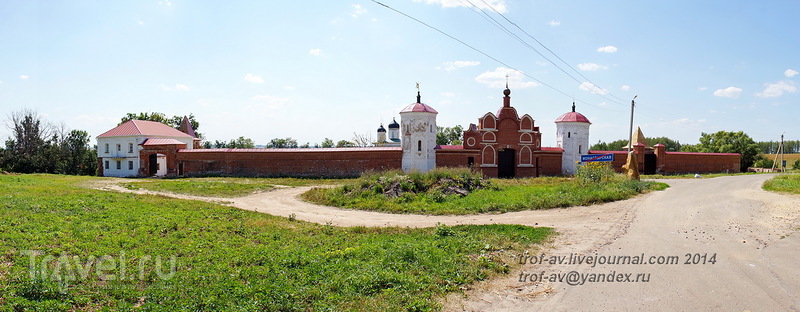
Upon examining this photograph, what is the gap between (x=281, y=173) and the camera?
3378 cm

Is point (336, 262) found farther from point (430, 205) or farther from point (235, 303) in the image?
point (430, 205)

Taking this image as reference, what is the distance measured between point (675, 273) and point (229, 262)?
733cm

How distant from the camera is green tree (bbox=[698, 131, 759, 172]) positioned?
2076 inches

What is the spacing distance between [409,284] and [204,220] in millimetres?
7650

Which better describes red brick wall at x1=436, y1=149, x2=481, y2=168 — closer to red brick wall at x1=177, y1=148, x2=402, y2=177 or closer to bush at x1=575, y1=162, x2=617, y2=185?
red brick wall at x1=177, y1=148, x2=402, y2=177

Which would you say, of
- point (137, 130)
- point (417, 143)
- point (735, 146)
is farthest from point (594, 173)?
point (735, 146)

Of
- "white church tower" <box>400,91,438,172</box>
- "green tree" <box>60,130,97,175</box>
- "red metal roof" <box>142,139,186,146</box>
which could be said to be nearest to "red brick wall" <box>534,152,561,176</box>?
"white church tower" <box>400,91,438,172</box>

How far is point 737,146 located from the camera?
54594 millimetres

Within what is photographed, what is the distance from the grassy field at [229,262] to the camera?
226 inches

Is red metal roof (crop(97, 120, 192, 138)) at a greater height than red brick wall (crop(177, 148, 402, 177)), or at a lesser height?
greater

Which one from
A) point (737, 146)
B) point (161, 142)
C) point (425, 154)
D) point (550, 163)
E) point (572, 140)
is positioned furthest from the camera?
point (737, 146)

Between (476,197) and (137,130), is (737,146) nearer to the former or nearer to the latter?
(476,197)

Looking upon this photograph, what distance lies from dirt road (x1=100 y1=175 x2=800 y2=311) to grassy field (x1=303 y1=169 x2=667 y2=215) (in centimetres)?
88

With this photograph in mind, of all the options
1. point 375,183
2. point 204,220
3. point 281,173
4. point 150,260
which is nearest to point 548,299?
point 150,260
